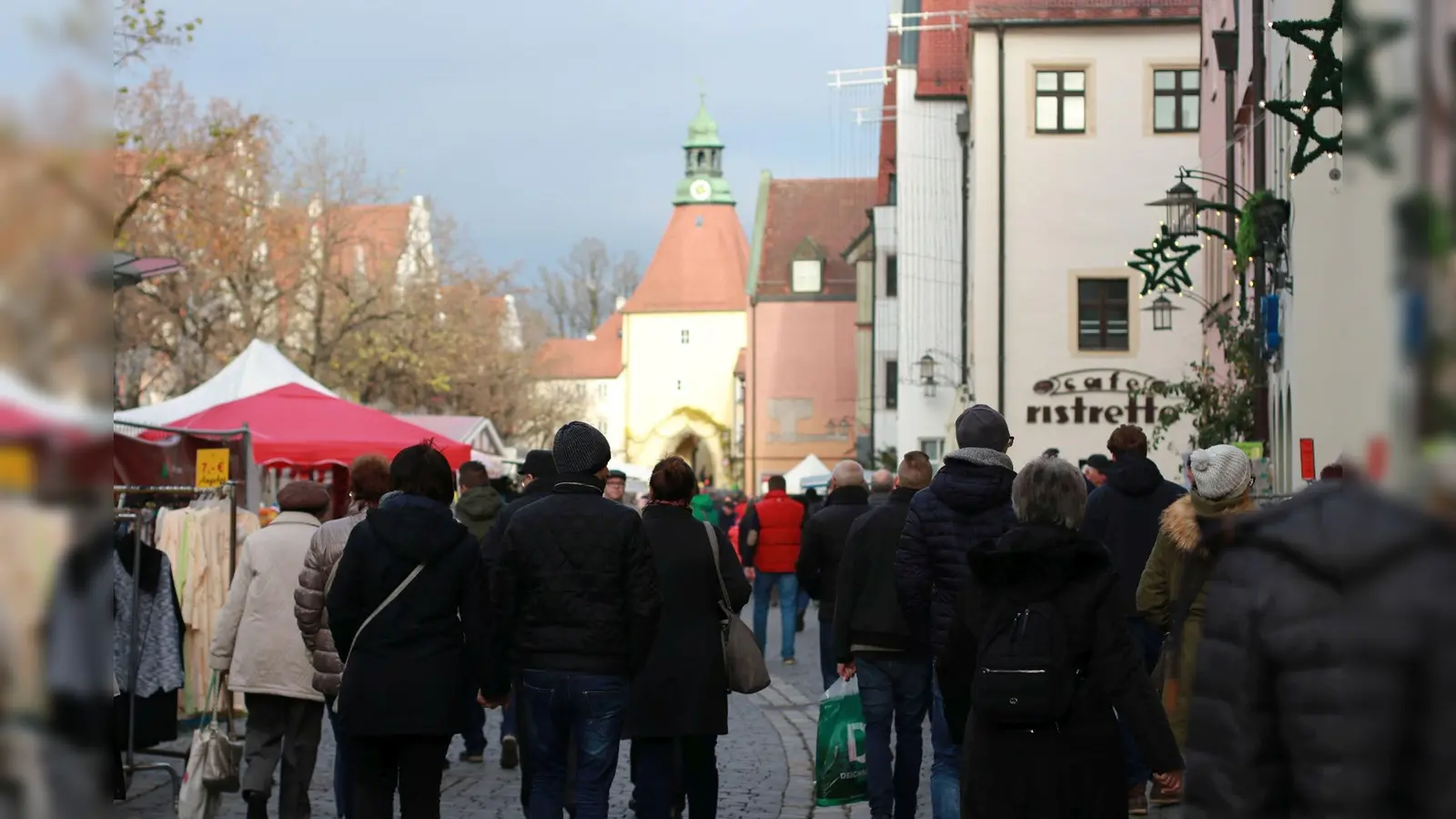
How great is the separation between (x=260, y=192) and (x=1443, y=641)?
42377 millimetres

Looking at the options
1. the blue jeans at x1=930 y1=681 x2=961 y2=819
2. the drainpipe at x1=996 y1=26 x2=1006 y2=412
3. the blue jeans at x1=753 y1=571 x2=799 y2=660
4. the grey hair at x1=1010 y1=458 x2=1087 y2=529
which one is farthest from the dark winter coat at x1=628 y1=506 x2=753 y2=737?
the drainpipe at x1=996 y1=26 x2=1006 y2=412

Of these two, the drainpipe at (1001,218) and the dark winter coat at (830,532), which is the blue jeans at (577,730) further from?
the drainpipe at (1001,218)

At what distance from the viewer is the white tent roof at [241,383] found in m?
21.0

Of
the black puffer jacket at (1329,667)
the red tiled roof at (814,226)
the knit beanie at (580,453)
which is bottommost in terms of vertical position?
the black puffer jacket at (1329,667)

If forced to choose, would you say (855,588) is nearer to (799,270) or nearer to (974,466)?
(974,466)

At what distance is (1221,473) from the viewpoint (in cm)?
800

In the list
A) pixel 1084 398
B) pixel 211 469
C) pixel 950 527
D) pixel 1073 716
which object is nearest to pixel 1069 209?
pixel 1084 398

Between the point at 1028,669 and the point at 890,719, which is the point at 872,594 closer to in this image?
the point at 890,719

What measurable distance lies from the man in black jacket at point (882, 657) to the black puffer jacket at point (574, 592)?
173 centimetres

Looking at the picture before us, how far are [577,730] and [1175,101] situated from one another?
3164cm

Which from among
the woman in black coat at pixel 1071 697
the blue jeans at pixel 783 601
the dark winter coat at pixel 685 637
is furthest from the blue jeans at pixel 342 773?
the blue jeans at pixel 783 601

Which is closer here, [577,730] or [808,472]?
[577,730]

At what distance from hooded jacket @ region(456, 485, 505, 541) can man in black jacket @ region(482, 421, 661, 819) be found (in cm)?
435

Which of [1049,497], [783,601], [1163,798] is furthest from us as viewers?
[783,601]
